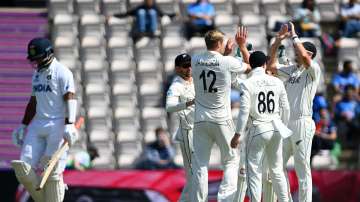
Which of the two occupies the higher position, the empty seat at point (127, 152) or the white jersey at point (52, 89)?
the white jersey at point (52, 89)

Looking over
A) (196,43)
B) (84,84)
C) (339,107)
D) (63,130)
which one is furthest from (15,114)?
(63,130)

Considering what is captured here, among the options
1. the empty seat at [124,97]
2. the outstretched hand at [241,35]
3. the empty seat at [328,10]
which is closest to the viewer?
the outstretched hand at [241,35]

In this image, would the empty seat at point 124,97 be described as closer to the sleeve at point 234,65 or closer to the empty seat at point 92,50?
the empty seat at point 92,50

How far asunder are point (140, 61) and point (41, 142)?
27.6 ft

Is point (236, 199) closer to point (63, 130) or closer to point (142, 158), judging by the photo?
point (63, 130)

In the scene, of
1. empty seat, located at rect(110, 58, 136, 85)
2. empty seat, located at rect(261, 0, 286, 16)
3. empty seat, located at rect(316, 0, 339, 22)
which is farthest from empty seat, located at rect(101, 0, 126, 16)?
empty seat, located at rect(316, 0, 339, 22)

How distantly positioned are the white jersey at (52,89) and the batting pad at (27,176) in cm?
60

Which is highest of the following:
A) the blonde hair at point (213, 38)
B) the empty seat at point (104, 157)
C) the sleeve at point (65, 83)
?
the blonde hair at point (213, 38)

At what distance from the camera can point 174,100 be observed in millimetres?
12406

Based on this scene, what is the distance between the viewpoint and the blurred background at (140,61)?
60.5 ft

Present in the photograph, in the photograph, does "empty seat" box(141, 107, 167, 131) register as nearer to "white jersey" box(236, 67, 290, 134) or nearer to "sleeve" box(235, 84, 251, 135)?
"white jersey" box(236, 67, 290, 134)

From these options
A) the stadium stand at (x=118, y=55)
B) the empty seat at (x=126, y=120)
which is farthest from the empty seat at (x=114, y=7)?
the empty seat at (x=126, y=120)

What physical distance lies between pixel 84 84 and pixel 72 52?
2.37ft

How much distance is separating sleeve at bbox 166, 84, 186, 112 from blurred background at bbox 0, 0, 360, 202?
191 inches
